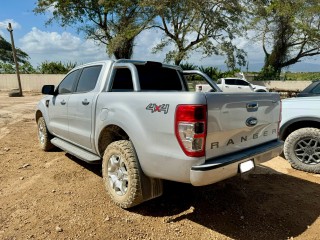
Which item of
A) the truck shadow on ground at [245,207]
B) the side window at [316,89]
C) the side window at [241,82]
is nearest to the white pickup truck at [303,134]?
the truck shadow on ground at [245,207]

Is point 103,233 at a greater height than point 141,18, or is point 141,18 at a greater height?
point 141,18

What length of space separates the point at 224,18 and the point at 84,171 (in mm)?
20769

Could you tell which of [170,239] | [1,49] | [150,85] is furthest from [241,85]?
[1,49]

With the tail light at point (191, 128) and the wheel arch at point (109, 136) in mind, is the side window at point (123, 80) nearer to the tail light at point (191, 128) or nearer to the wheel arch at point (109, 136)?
the wheel arch at point (109, 136)

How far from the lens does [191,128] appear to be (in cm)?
261

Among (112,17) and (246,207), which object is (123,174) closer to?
(246,207)

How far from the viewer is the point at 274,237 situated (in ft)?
9.73

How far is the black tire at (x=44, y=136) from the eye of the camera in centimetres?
569

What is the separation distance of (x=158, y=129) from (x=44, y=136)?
3760 mm

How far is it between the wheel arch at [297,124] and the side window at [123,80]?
2902 mm

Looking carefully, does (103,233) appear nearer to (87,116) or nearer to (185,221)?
(185,221)

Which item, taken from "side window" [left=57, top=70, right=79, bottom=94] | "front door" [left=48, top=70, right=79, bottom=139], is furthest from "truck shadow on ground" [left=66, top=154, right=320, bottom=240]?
"side window" [left=57, top=70, right=79, bottom=94]

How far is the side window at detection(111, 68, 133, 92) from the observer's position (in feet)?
13.1

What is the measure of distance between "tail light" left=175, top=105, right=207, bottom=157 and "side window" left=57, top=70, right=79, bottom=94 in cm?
277
